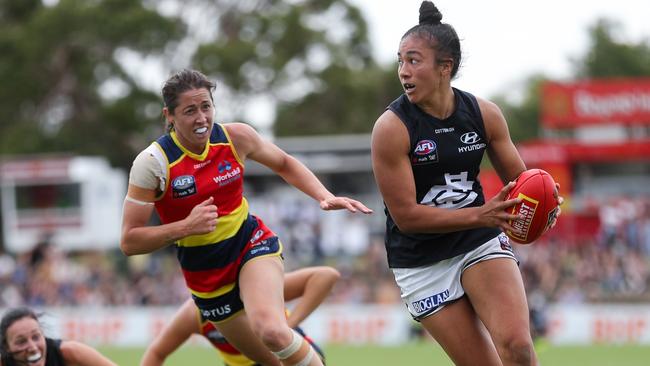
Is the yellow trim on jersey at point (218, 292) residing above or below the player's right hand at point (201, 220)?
below

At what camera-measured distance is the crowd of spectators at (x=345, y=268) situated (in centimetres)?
2064

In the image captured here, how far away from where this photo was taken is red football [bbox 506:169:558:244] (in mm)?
5781

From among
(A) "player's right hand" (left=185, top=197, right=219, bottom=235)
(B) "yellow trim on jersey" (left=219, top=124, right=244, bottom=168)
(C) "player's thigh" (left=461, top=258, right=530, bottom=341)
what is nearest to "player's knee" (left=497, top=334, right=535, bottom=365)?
(C) "player's thigh" (left=461, top=258, right=530, bottom=341)

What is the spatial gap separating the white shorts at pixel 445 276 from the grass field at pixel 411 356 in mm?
7875

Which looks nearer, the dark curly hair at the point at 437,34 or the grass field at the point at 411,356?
the dark curly hair at the point at 437,34

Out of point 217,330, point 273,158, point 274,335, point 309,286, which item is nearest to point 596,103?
point 309,286

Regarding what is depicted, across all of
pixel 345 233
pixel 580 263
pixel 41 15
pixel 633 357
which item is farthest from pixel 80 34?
pixel 633 357

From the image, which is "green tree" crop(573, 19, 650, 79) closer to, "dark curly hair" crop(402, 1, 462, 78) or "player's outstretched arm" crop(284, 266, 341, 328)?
"player's outstretched arm" crop(284, 266, 341, 328)

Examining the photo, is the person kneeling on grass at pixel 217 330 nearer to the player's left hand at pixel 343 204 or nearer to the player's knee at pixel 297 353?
the player's knee at pixel 297 353

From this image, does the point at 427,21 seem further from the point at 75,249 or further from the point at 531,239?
the point at 75,249

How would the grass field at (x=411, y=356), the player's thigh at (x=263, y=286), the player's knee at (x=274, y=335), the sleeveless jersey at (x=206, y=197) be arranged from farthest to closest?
the grass field at (x=411, y=356) < the sleeveless jersey at (x=206, y=197) < the player's thigh at (x=263, y=286) < the player's knee at (x=274, y=335)

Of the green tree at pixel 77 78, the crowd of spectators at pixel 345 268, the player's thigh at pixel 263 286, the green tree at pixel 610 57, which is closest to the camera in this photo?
the player's thigh at pixel 263 286

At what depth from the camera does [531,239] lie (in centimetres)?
588

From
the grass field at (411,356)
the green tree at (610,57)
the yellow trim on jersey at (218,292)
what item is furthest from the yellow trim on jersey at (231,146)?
the green tree at (610,57)
